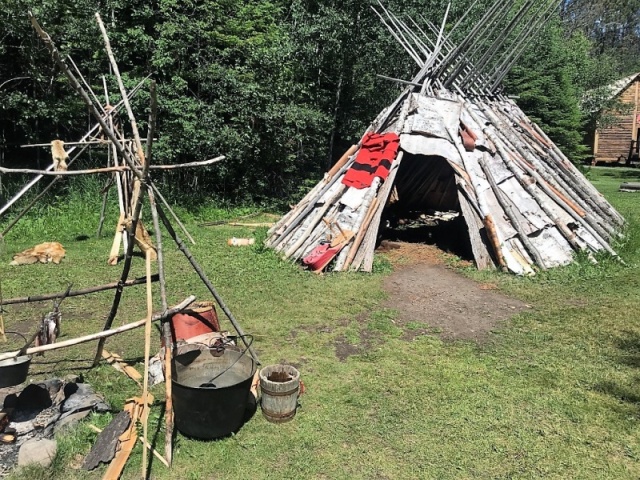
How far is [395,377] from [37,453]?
10.0 ft

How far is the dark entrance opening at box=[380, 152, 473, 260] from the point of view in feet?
37.5

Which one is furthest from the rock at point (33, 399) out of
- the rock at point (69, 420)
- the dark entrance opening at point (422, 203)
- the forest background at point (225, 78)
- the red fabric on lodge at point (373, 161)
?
the forest background at point (225, 78)

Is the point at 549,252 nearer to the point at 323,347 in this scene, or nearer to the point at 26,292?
the point at 323,347

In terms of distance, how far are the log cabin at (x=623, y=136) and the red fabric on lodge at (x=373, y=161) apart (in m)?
24.1

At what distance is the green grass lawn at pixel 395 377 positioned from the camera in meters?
3.85

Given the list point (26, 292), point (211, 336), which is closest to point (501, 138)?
point (211, 336)

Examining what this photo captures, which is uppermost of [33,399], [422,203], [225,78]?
[225,78]

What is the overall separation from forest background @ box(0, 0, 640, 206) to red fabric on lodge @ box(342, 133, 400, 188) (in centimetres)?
446

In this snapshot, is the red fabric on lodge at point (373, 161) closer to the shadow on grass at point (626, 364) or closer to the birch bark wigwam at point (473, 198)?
the birch bark wigwam at point (473, 198)

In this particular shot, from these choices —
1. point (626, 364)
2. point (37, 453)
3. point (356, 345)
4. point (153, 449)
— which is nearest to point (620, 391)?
point (626, 364)

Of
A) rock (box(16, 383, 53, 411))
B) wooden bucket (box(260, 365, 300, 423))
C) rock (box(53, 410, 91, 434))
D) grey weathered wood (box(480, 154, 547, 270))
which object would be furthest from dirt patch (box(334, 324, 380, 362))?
grey weathered wood (box(480, 154, 547, 270))

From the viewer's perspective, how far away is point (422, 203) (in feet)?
43.7

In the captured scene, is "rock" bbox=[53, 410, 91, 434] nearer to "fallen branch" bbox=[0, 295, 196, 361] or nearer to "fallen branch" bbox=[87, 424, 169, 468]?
"fallen branch" bbox=[87, 424, 169, 468]

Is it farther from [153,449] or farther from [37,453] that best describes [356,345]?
[37,453]
